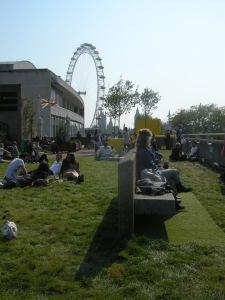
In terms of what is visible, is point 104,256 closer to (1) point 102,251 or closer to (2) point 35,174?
(1) point 102,251

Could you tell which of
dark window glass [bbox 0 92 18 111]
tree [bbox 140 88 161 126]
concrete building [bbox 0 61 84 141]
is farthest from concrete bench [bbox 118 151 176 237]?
tree [bbox 140 88 161 126]

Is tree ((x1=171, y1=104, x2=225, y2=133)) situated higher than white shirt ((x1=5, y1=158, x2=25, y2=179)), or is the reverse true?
tree ((x1=171, y1=104, x2=225, y2=133))

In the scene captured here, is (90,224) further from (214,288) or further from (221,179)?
(221,179)

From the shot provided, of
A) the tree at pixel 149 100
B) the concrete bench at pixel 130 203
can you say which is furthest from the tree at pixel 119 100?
the concrete bench at pixel 130 203

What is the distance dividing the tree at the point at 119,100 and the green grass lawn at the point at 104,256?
52.8 metres

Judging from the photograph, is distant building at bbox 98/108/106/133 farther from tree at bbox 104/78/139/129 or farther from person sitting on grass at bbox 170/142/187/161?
person sitting on grass at bbox 170/142/187/161

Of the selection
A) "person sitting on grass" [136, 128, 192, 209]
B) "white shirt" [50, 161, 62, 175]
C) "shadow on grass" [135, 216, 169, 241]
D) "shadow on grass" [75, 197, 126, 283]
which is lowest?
"shadow on grass" [75, 197, 126, 283]

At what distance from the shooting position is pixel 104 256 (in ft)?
21.9

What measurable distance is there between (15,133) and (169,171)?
3376 cm

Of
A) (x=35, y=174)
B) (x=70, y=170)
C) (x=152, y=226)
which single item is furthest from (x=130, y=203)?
(x=70, y=170)

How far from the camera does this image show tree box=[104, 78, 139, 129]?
63084 millimetres

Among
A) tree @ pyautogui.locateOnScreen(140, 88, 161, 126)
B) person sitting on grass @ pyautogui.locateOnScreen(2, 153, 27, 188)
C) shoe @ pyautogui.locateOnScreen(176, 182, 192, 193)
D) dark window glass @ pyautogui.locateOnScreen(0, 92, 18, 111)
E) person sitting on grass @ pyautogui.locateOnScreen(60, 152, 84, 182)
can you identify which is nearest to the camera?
shoe @ pyautogui.locateOnScreen(176, 182, 192, 193)

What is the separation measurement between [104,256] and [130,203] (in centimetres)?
92

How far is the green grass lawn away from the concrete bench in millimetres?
231
